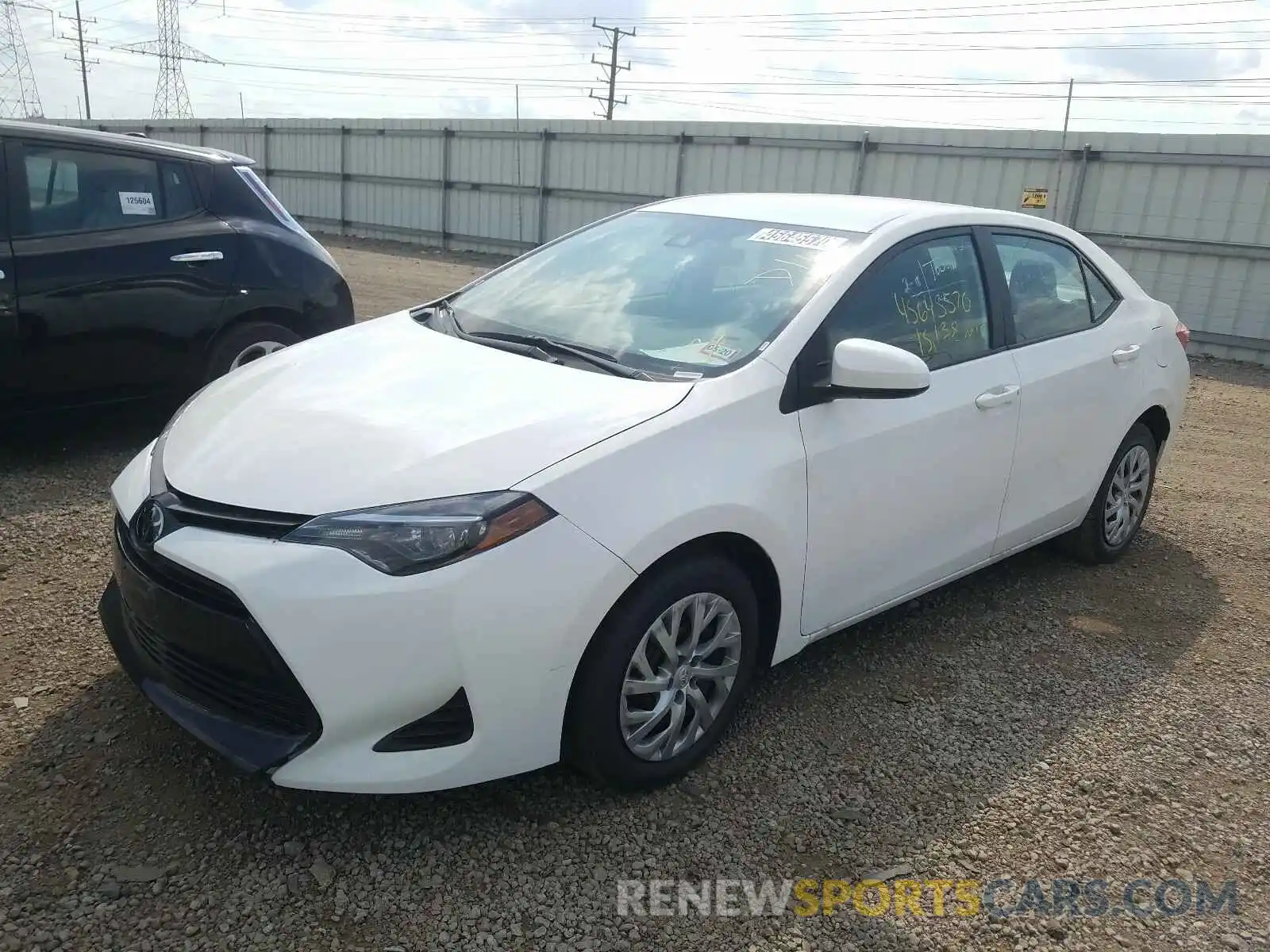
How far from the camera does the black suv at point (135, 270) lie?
474 centimetres

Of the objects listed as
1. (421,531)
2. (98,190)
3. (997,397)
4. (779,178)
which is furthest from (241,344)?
(779,178)

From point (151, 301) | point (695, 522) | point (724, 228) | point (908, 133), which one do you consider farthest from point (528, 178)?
point (695, 522)

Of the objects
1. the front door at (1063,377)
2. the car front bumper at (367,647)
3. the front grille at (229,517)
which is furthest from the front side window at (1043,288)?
the front grille at (229,517)

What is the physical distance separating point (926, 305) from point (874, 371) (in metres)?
0.73

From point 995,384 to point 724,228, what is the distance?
1110 mm

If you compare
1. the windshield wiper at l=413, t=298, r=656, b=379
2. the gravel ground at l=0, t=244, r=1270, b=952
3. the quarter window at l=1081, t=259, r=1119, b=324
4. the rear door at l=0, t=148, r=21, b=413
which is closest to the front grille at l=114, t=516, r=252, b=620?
the gravel ground at l=0, t=244, r=1270, b=952

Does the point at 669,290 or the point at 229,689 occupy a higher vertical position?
the point at 669,290

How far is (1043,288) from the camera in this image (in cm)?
406

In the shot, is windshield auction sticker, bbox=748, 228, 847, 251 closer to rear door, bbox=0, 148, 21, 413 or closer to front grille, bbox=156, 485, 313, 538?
front grille, bbox=156, 485, 313, 538

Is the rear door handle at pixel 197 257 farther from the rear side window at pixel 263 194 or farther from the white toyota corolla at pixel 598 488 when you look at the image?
the white toyota corolla at pixel 598 488

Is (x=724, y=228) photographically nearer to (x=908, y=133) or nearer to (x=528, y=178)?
(x=908, y=133)

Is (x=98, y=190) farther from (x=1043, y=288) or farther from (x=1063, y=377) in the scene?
(x=1063, y=377)

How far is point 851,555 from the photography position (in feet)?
10.3

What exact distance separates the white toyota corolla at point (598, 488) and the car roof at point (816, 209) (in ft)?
0.06
